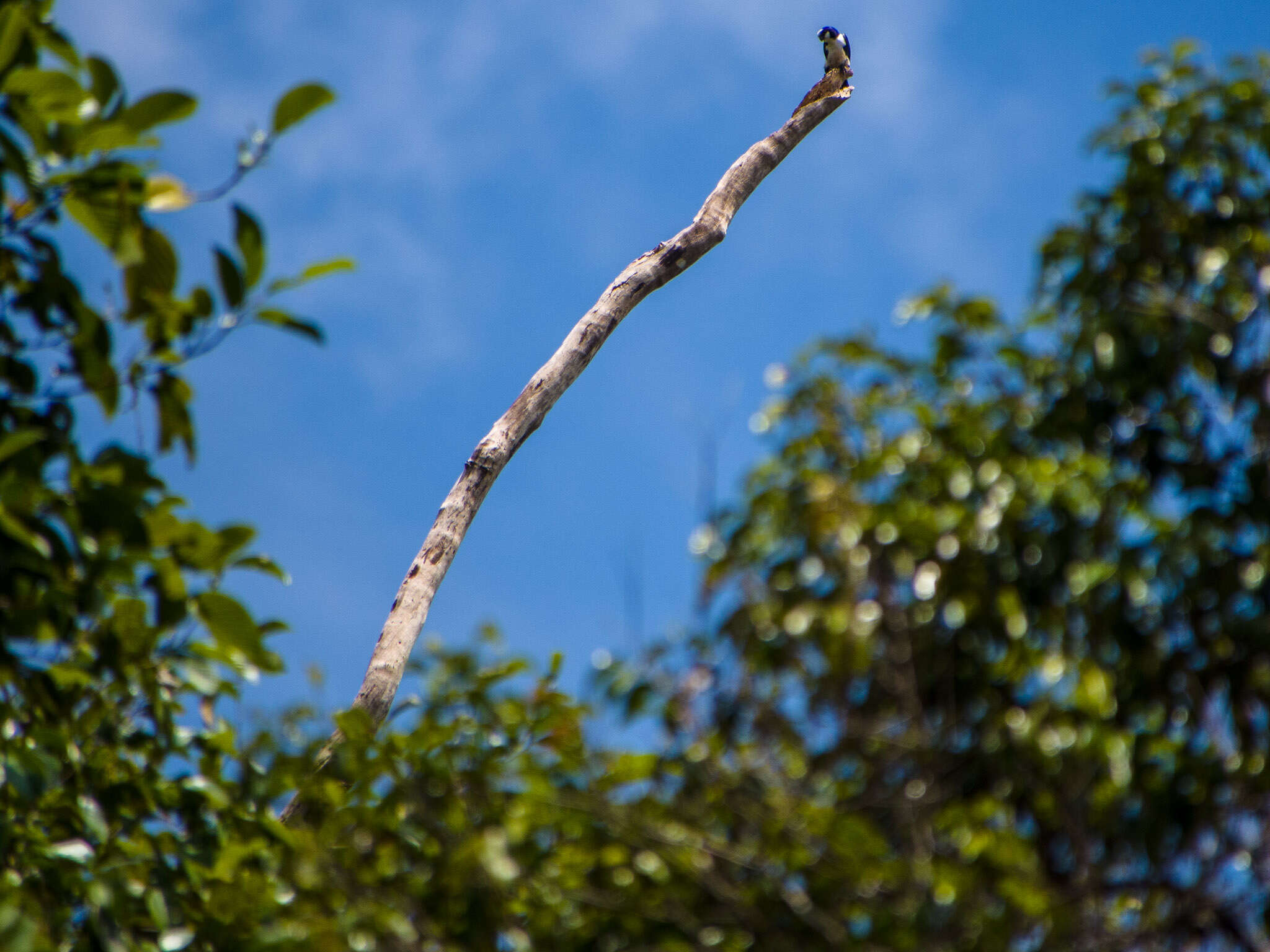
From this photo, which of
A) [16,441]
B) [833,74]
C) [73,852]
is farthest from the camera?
[833,74]

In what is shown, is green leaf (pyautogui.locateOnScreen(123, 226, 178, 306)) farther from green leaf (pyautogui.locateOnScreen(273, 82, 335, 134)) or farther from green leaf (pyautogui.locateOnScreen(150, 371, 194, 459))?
green leaf (pyautogui.locateOnScreen(273, 82, 335, 134))

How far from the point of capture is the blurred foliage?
1.51m

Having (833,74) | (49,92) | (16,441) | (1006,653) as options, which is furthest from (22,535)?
(833,74)

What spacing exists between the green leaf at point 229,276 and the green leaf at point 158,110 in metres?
0.19

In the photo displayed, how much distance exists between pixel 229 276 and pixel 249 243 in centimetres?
6

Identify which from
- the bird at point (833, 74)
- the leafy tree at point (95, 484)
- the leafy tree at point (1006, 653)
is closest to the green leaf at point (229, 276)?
the leafy tree at point (95, 484)

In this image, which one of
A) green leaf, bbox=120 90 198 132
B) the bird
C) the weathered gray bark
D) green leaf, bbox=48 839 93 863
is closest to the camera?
green leaf, bbox=120 90 198 132

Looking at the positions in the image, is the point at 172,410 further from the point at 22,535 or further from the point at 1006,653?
the point at 1006,653

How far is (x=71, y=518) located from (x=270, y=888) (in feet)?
2.35

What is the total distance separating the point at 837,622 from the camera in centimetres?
174

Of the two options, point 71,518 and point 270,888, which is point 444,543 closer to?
point 270,888

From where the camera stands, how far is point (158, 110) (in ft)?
4.94

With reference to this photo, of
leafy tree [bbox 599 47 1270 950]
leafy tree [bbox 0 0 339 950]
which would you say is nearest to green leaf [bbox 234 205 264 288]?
leafy tree [bbox 0 0 339 950]

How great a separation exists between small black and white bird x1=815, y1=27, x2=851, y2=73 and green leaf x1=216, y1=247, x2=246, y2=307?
3.10 meters
